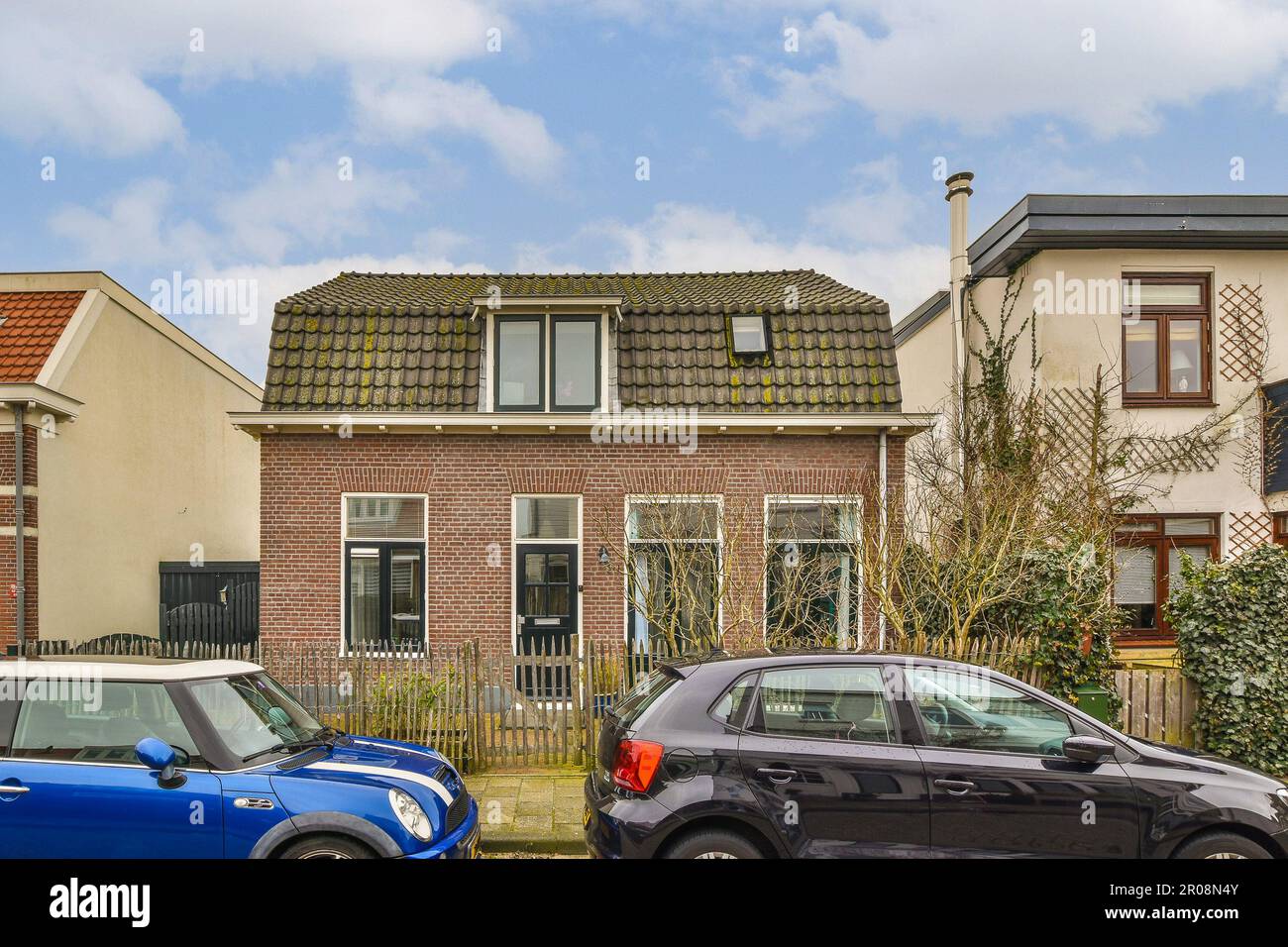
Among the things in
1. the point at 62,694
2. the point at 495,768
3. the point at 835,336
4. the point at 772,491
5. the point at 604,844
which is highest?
the point at 835,336

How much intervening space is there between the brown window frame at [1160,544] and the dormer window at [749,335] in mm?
6463

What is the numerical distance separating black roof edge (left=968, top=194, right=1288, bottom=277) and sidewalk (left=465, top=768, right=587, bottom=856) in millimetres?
10574

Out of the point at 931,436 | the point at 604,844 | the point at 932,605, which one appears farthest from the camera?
the point at 931,436

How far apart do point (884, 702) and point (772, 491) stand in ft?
22.9

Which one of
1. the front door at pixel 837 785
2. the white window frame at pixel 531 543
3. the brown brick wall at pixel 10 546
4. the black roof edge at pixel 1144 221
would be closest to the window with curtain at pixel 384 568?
the white window frame at pixel 531 543

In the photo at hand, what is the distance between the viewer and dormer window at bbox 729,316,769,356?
12.2m

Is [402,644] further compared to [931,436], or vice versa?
[931,436]

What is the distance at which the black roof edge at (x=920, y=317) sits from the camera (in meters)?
15.6

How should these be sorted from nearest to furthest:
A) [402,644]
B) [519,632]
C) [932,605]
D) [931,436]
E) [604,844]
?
[604,844] → [932,605] → [402,644] → [519,632] → [931,436]

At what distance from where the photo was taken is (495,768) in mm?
8648

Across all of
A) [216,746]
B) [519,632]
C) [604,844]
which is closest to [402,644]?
[519,632]

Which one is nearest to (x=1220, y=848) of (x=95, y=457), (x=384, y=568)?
(x=384, y=568)

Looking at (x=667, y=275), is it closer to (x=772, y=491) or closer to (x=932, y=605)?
(x=772, y=491)

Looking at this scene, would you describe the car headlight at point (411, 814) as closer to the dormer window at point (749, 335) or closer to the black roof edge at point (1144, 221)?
the dormer window at point (749, 335)
